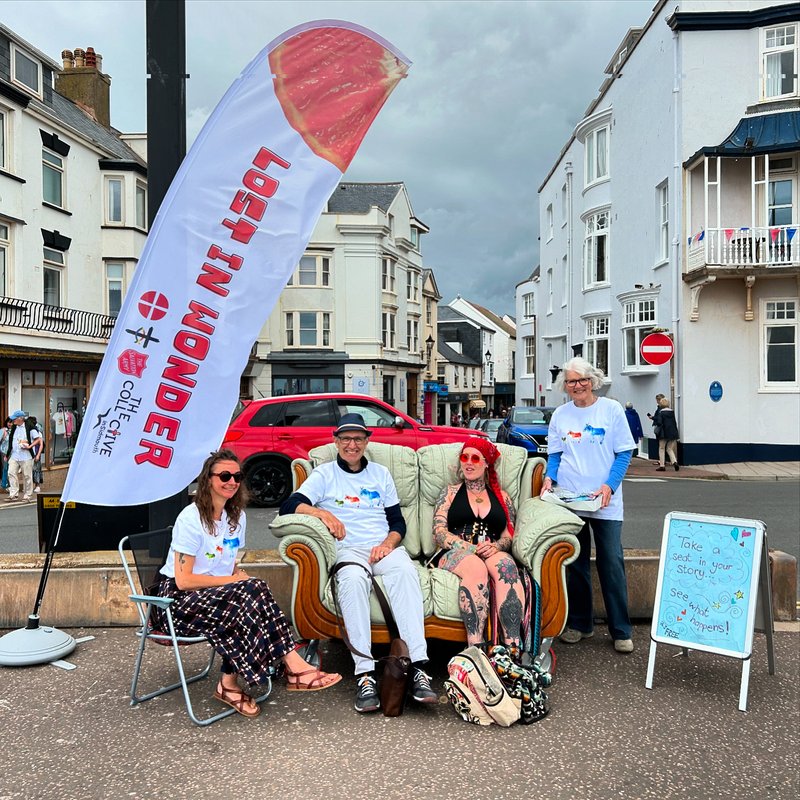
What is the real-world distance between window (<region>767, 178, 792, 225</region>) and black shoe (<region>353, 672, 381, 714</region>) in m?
18.4

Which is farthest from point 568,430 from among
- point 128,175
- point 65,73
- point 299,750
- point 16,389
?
point 65,73

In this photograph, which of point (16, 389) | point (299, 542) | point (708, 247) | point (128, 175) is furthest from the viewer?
point (128, 175)

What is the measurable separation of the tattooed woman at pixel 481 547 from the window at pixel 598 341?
2165 centimetres

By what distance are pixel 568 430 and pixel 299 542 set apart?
188 cm

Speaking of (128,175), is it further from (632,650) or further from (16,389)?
(632,650)

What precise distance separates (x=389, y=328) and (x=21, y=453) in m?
28.3

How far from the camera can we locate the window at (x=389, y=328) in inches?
1603

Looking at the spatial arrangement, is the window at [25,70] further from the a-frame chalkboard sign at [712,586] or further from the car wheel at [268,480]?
the a-frame chalkboard sign at [712,586]

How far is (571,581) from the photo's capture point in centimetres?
496

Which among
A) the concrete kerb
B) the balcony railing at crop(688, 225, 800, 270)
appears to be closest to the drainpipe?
the balcony railing at crop(688, 225, 800, 270)

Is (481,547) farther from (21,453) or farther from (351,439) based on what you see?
(21,453)

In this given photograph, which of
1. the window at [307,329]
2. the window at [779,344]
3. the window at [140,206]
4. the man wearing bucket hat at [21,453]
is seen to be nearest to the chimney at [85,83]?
the window at [140,206]

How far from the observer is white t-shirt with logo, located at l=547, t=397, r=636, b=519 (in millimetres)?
4793

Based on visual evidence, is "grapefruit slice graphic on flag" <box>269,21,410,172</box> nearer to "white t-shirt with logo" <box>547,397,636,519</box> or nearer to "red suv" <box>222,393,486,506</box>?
"white t-shirt with logo" <box>547,397,636,519</box>
